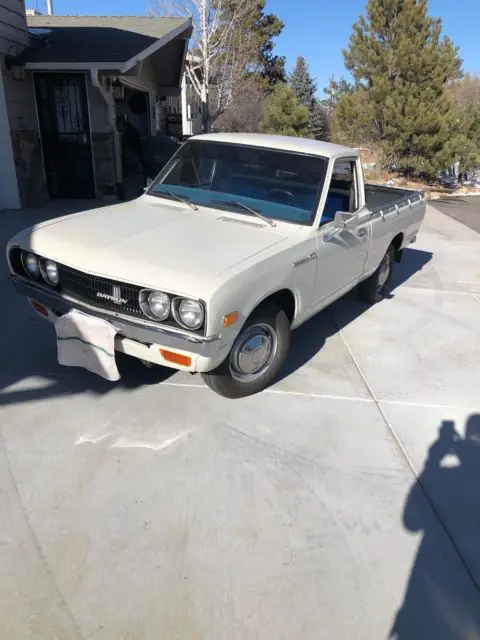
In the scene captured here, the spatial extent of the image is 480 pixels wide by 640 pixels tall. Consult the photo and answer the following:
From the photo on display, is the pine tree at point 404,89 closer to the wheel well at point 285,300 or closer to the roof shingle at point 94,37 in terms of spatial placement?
the roof shingle at point 94,37

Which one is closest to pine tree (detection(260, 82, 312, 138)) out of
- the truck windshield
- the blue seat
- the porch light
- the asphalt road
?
the asphalt road

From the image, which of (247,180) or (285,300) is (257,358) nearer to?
(285,300)

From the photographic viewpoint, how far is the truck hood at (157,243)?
2.98m

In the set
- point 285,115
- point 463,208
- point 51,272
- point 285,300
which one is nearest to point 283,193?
point 285,300

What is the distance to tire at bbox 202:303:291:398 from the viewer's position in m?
3.42

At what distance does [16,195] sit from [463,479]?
8.76 m

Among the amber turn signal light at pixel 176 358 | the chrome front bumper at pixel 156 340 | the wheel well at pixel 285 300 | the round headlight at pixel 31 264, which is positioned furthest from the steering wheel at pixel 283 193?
the round headlight at pixel 31 264

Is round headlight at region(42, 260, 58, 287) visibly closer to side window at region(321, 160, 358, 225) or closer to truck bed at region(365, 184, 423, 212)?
side window at region(321, 160, 358, 225)

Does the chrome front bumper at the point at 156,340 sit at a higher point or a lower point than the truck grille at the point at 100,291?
lower

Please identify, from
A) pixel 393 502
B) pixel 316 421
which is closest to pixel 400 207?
pixel 316 421

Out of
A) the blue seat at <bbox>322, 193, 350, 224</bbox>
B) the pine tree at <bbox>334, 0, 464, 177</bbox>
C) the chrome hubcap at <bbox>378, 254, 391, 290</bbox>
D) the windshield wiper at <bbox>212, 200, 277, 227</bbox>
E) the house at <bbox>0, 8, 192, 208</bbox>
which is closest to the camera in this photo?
the windshield wiper at <bbox>212, 200, 277, 227</bbox>

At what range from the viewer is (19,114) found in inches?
361

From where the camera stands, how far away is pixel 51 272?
3438 mm

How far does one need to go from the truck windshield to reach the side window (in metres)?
0.23
